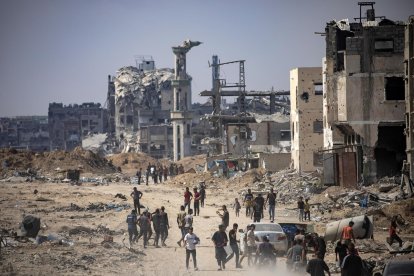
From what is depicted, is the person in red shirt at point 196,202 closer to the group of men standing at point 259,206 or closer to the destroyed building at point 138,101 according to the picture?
the group of men standing at point 259,206

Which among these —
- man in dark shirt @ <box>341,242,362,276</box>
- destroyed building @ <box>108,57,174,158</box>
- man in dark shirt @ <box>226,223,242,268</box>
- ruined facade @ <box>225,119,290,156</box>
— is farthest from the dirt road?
destroyed building @ <box>108,57,174,158</box>

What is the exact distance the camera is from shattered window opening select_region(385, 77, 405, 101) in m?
46.9

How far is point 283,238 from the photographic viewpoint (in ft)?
82.2

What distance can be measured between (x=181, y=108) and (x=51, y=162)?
2897 cm

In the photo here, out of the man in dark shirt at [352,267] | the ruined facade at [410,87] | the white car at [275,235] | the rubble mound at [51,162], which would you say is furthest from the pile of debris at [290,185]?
the man in dark shirt at [352,267]

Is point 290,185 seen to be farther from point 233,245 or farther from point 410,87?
point 233,245

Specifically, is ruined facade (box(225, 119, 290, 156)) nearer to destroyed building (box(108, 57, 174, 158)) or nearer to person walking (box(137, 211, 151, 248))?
person walking (box(137, 211, 151, 248))

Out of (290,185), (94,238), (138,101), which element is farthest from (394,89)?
(138,101)

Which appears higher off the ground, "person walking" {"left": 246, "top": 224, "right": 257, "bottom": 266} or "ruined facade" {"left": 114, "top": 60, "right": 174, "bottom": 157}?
"ruined facade" {"left": 114, "top": 60, "right": 174, "bottom": 157}

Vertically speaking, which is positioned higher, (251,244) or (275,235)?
(275,235)

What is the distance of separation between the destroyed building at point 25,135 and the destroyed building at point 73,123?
616 centimetres

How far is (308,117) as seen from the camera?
60.8 m

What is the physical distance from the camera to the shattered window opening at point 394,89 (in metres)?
46.9

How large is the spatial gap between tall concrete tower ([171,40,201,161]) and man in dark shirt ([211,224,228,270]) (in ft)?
280
